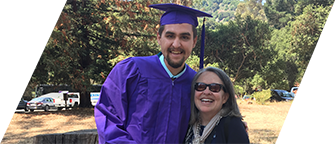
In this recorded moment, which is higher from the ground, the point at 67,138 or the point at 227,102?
the point at 227,102

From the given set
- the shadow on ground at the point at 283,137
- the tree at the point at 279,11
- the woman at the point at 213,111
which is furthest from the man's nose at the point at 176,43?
the tree at the point at 279,11

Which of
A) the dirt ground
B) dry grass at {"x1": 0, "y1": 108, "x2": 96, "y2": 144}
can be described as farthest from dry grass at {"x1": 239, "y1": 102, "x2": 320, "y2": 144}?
Answer: dry grass at {"x1": 0, "y1": 108, "x2": 96, "y2": 144}

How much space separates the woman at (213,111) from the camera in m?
2.00

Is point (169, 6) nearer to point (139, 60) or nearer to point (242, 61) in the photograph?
point (139, 60)

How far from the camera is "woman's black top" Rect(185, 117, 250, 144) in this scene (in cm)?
193

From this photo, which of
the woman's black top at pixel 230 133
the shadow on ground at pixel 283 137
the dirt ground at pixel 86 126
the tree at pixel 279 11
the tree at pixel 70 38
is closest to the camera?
the woman's black top at pixel 230 133

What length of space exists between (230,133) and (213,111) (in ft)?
0.86

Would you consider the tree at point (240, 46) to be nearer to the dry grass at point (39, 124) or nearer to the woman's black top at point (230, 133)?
the dry grass at point (39, 124)

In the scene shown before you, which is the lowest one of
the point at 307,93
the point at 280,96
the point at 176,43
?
the point at 280,96

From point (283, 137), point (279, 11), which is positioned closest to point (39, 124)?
point (283, 137)

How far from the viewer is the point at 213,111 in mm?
2164

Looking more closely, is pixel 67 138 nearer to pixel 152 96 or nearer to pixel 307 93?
pixel 152 96

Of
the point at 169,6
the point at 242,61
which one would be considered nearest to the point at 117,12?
the point at 169,6

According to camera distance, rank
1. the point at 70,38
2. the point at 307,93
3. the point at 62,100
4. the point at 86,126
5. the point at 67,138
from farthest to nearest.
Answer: the point at 307,93
the point at 62,100
the point at 70,38
the point at 86,126
the point at 67,138
